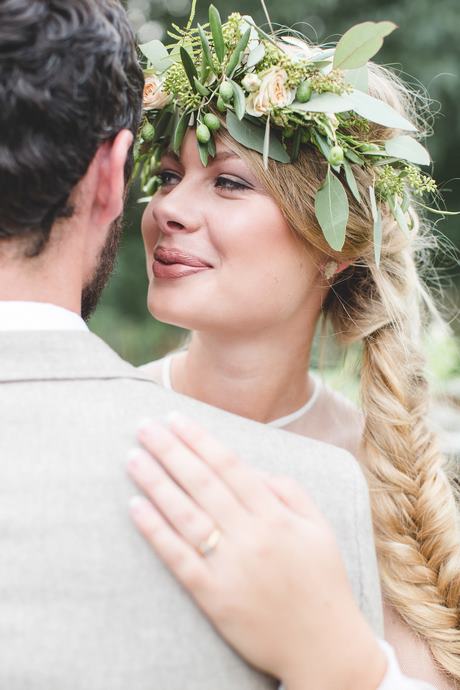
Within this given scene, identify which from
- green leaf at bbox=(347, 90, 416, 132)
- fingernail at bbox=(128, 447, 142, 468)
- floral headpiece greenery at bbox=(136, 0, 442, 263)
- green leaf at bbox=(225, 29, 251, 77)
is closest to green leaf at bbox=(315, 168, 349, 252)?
floral headpiece greenery at bbox=(136, 0, 442, 263)

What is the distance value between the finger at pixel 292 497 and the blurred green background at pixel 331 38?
292 inches

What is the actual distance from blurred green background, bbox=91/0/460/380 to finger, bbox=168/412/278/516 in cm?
747

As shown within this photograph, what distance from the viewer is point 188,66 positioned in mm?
2791

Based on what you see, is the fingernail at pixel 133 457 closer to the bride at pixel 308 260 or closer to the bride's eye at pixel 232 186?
the bride at pixel 308 260

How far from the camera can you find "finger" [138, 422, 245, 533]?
1566 millimetres

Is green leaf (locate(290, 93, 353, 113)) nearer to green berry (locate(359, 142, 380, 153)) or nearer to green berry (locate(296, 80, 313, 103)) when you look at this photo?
green berry (locate(296, 80, 313, 103))

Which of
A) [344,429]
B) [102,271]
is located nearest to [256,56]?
[102,271]

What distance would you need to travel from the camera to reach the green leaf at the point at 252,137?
9.14 ft

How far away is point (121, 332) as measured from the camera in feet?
32.3

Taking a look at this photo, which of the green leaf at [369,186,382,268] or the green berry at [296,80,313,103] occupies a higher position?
the green berry at [296,80,313,103]

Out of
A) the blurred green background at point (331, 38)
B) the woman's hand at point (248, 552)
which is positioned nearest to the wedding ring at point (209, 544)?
the woman's hand at point (248, 552)

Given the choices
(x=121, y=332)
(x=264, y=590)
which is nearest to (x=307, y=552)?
(x=264, y=590)

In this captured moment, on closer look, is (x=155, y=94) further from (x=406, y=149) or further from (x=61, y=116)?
(x=61, y=116)

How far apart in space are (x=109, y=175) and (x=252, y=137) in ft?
3.78
